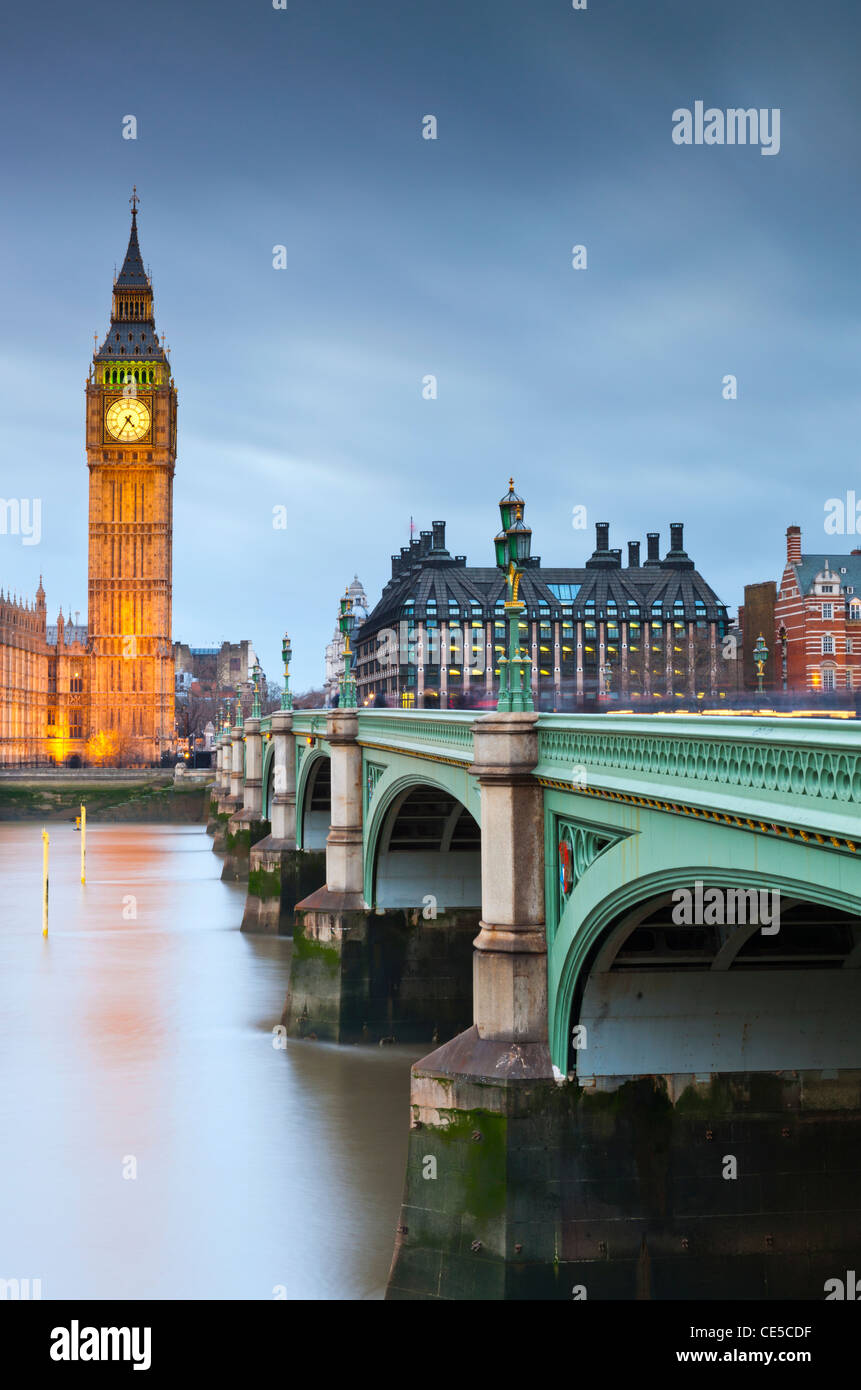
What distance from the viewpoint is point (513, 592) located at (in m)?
19.4

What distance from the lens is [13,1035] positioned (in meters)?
37.0

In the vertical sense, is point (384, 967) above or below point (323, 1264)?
above

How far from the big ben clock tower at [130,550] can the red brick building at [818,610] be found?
98.8 m

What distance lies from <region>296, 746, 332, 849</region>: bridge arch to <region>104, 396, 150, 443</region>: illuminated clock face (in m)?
131

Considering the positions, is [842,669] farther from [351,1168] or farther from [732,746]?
[732,746]

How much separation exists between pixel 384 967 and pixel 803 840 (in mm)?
24073

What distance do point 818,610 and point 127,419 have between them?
11336cm

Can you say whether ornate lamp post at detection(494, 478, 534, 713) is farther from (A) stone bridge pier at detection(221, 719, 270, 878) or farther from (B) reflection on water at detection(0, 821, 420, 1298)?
(A) stone bridge pier at detection(221, 719, 270, 878)

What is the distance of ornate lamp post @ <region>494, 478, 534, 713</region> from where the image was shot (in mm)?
19031

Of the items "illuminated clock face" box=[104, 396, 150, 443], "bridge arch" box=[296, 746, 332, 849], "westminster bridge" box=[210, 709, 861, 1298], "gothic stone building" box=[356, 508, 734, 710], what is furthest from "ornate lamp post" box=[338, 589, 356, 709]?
"illuminated clock face" box=[104, 396, 150, 443]

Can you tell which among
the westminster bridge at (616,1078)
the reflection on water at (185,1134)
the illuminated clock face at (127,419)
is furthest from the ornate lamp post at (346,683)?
the illuminated clock face at (127,419)

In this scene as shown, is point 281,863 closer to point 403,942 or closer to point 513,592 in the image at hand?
point 403,942

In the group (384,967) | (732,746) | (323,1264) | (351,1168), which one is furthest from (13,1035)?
(732,746)

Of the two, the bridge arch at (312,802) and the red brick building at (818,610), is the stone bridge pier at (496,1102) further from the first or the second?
the red brick building at (818,610)
